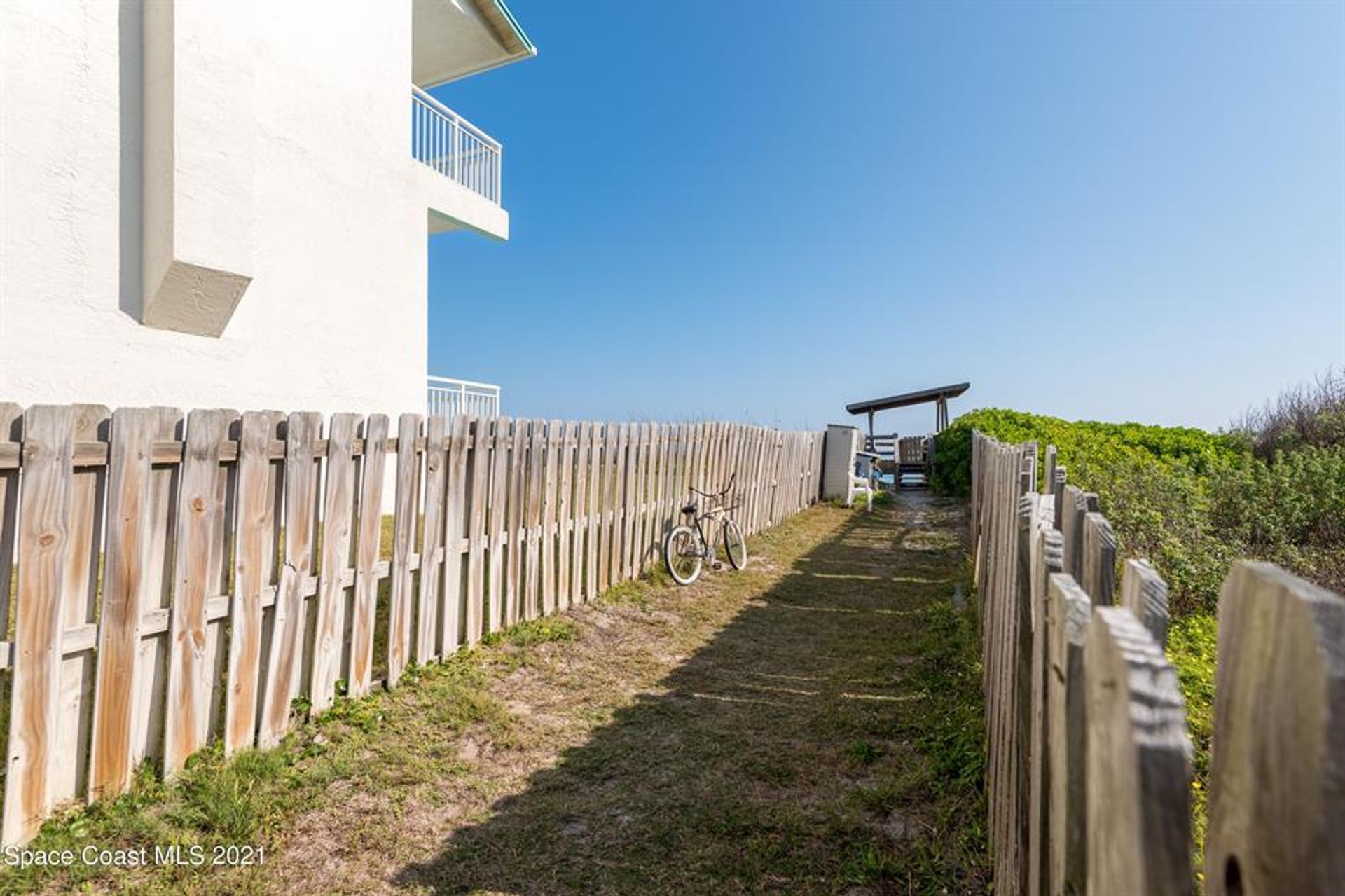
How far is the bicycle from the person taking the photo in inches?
294

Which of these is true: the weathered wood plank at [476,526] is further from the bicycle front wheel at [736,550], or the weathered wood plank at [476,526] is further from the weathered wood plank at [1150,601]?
the weathered wood plank at [1150,601]

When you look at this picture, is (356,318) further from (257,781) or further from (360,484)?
(257,781)

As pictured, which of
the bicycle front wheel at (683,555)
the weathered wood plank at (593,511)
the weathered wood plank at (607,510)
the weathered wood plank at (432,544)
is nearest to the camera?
the weathered wood plank at (432,544)

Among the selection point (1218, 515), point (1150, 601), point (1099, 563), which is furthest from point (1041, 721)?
point (1218, 515)

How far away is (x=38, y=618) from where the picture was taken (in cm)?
268

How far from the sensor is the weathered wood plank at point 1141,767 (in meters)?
0.67

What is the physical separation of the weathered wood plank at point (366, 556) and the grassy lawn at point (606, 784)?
0.21 metres

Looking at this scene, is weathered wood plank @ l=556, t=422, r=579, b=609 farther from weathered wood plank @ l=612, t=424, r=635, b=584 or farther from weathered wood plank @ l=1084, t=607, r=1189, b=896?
weathered wood plank @ l=1084, t=607, r=1189, b=896

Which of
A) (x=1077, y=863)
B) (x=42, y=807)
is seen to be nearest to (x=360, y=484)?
(x=42, y=807)

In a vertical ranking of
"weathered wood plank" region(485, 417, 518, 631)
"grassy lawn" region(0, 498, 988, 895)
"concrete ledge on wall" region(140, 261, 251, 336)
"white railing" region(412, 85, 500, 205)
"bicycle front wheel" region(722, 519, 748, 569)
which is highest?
"white railing" region(412, 85, 500, 205)

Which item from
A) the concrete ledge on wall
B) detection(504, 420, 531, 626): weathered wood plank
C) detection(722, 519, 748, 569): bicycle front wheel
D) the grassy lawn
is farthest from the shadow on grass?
the concrete ledge on wall

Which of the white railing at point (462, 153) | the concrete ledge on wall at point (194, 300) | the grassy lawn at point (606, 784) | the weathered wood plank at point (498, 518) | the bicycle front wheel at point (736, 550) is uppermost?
the white railing at point (462, 153)

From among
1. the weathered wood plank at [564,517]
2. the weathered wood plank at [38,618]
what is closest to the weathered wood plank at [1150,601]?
the weathered wood plank at [38,618]

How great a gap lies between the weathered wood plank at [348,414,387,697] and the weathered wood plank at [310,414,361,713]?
65 millimetres
